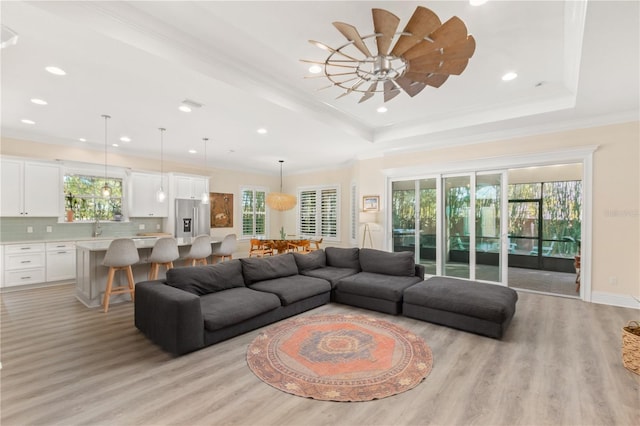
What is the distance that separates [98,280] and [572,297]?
748cm

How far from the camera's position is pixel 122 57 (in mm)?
2879

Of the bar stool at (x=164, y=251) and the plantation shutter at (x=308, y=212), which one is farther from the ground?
the plantation shutter at (x=308, y=212)

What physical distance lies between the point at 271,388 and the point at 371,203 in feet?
17.0

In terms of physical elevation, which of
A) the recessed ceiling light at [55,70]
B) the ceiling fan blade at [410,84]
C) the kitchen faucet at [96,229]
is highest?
the recessed ceiling light at [55,70]

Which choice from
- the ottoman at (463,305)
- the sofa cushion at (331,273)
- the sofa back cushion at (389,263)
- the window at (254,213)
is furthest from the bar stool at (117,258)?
the window at (254,213)

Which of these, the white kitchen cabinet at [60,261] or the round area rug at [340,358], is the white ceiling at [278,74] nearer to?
the white kitchen cabinet at [60,261]

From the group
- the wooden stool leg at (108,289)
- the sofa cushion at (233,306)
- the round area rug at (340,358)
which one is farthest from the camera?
the wooden stool leg at (108,289)

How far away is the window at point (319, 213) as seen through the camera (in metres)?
9.01

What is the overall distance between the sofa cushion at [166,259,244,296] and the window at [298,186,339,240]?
504 cm

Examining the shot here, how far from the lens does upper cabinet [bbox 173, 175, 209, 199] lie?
746cm

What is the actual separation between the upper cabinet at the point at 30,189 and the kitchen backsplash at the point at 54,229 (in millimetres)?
272

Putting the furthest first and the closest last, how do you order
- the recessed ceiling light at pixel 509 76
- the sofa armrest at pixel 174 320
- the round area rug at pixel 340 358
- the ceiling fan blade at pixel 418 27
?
the recessed ceiling light at pixel 509 76
the sofa armrest at pixel 174 320
the round area rug at pixel 340 358
the ceiling fan blade at pixel 418 27

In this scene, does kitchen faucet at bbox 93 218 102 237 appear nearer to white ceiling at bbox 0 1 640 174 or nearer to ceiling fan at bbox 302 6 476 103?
white ceiling at bbox 0 1 640 174

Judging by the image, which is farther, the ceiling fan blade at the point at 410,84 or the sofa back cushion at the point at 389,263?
the sofa back cushion at the point at 389,263
